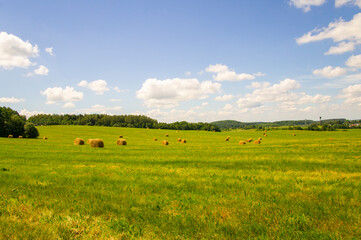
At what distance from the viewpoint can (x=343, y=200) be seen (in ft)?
21.0

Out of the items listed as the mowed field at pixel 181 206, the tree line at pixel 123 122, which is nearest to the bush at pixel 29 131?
the mowed field at pixel 181 206

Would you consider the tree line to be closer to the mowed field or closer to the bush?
the bush

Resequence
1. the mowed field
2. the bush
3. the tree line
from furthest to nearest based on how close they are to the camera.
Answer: the tree line, the bush, the mowed field

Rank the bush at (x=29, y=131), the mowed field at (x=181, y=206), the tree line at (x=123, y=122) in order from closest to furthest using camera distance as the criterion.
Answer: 1. the mowed field at (x=181, y=206)
2. the bush at (x=29, y=131)
3. the tree line at (x=123, y=122)

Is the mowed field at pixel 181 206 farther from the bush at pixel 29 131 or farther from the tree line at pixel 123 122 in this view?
the tree line at pixel 123 122

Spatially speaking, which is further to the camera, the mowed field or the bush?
the bush

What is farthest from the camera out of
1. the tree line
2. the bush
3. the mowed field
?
the tree line

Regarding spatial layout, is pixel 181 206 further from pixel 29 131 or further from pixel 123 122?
pixel 123 122

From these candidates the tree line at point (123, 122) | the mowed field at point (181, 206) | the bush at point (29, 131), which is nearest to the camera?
the mowed field at point (181, 206)

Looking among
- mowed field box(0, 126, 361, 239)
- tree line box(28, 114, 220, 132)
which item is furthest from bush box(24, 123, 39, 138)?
tree line box(28, 114, 220, 132)

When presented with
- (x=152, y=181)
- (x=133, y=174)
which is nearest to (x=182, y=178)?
(x=152, y=181)

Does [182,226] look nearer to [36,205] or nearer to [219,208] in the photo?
[219,208]

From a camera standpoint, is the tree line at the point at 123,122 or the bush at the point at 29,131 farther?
the tree line at the point at 123,122

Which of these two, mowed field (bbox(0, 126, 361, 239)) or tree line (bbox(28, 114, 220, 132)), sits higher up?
tree line (bbox(28, 114, 220, 132))
